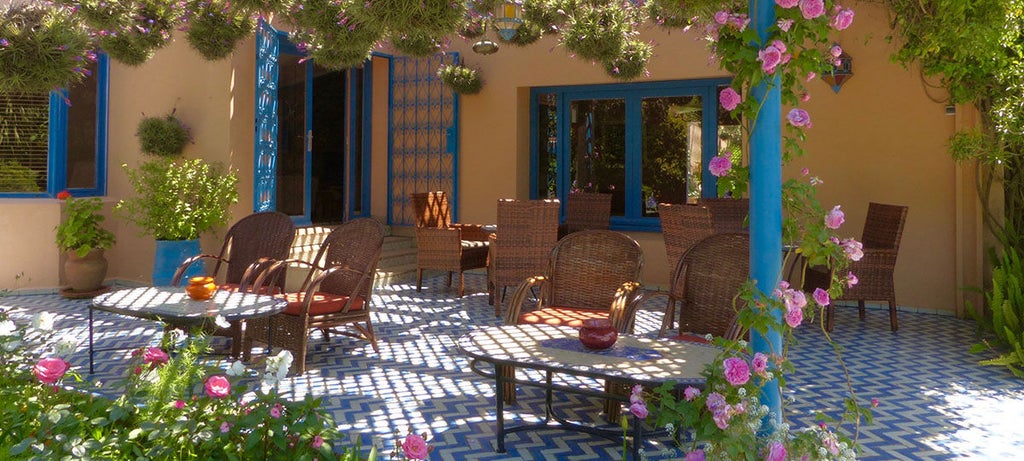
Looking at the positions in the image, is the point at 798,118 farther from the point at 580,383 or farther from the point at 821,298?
the point at 580,383

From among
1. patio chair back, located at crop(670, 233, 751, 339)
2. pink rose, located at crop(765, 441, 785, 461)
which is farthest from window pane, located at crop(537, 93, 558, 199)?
pink rose, located at crop(765, 441, 785, 461)

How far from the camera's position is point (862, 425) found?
3965mm

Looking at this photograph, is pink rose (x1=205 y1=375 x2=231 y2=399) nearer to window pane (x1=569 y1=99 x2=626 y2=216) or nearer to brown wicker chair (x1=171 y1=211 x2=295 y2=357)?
brown wicker chair (x1=171 y1=211 x2=295 y2=357)

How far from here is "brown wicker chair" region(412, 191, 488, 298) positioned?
26.8 feet

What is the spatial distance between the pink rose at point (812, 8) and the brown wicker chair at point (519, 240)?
15.0 feet

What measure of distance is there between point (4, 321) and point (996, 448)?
174 inches

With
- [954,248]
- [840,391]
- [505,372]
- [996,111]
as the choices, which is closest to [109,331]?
[505,372]

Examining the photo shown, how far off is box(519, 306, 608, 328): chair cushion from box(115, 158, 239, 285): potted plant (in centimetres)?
422

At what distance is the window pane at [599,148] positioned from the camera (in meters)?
9.63

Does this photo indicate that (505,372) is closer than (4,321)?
No

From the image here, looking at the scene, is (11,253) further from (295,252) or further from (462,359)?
(462,359)

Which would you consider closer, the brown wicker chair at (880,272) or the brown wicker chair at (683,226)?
the brown wicker chair at (683,226)

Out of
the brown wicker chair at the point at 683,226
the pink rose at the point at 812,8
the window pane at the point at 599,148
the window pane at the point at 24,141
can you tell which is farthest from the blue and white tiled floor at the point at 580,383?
the window pane at the point at 599,148

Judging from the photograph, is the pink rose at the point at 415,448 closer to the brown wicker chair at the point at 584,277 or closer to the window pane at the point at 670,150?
the brown wicker chair at the point at 584,277
